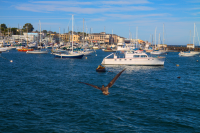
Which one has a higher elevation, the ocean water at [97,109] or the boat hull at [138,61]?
the boat hull at [138,61]

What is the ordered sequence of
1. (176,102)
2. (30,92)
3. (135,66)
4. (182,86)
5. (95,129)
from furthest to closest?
(135,66) → (182,86) → (30,92) → (176,102) → (95,129)

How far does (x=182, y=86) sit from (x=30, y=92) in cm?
2414

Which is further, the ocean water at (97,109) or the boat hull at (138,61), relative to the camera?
the boat hull at (138,61)

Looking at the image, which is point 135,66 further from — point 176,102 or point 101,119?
point 101,119

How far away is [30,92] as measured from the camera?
32.1 metres

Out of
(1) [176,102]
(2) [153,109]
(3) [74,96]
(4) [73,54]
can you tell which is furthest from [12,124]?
(4) [73,54]

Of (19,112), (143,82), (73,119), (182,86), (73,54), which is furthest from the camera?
(73,54)

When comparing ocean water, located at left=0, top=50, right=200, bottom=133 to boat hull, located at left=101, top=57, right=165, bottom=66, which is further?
boat hull, located at left=101, top=57, right=165, bottom=66

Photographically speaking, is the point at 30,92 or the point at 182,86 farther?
the point at 182,86

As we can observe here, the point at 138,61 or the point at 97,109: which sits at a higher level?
the point at 138,61

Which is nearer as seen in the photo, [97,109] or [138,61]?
[97,109]

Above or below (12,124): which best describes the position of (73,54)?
above

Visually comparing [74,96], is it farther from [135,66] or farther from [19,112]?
[135,66]

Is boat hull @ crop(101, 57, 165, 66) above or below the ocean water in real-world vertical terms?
above
